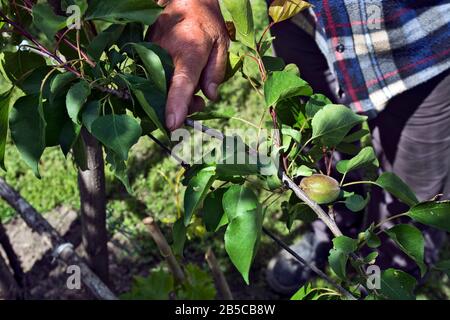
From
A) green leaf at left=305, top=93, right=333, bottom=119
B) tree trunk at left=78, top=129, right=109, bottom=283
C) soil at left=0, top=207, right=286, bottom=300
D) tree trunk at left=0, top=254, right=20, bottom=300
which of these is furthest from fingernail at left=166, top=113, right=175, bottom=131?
soil at left=0, top=207, right=286, bottom=300

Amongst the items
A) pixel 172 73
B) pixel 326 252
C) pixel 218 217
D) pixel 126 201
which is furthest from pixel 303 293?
pixel 126 201

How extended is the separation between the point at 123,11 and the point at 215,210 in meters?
0.31

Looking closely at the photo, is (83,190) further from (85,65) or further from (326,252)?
(326,252)

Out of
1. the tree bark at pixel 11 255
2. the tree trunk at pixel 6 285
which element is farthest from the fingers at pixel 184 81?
the tree bark at pixel 11 255

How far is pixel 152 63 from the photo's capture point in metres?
0.81

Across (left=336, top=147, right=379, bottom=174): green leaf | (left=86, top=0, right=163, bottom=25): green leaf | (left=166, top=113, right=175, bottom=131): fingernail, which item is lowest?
(left=336, top=147, right=379, bottom=174): green leaf

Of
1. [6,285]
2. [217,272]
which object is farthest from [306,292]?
[6,285]

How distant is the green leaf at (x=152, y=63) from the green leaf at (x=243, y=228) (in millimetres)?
194

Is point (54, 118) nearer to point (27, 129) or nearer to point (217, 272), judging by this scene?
point (27, 129)

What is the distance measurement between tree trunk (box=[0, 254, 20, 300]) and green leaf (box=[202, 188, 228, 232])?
0.97 metres

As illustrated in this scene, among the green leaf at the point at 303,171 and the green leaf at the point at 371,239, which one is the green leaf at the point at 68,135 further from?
the green leaf at the point at 371,239

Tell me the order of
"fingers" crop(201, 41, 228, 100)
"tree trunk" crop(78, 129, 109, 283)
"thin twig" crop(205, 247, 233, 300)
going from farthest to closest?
"thin twig" crop(205, 247, 233, 300) < "tree trunk" crop(78, 129, 109, 283) < "fingers" crop(201, 41, 228, 100)

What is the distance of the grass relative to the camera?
215 cm

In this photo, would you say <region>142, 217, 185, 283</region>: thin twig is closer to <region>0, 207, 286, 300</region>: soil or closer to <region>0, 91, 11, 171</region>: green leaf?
<region>0, 207, 286, 300</region>: soil
